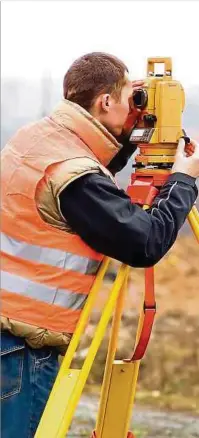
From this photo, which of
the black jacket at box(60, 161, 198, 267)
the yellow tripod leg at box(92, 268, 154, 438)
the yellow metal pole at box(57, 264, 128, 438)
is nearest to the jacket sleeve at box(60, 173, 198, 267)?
the black jacket at box(60, 161, 198, 267)

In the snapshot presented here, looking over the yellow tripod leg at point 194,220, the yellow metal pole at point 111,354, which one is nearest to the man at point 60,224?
the yellow tripod leg at point 194,220

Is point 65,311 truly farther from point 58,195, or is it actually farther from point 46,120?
point 46,120

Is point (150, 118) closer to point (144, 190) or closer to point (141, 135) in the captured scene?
point (141, 135)

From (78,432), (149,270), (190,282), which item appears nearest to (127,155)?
(149,270)

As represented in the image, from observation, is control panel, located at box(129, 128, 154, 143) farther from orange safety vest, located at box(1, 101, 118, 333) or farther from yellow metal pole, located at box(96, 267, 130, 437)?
yellow metal pole, located at box(96, 267, 130, 437)

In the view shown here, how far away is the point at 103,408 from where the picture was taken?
2.48 metres

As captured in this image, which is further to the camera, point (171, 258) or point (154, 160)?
point (171, 258)

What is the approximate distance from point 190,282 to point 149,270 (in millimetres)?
2152

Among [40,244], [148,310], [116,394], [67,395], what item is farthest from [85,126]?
[116,394]

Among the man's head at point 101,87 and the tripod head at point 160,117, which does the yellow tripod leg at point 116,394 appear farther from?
the man's head at point 101,87

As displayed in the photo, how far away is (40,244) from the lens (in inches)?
84.2

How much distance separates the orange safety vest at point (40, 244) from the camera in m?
2.13

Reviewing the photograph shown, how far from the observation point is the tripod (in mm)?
2127

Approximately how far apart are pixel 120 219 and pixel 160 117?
322mm
